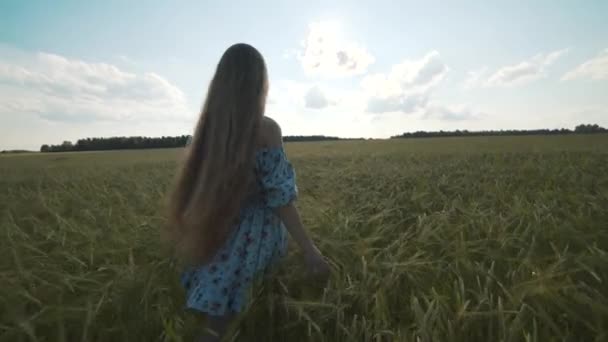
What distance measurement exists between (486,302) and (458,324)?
199mm

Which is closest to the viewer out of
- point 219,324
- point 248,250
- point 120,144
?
point 219,324

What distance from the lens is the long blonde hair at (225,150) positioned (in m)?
1.64

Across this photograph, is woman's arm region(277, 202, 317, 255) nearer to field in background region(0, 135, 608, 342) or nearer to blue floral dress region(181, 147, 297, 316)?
blue floral dress region(181, 147, 297, 316)

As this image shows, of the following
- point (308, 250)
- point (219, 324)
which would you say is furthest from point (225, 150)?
point (219, 324)

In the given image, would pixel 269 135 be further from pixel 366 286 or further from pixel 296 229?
pixel 366 286

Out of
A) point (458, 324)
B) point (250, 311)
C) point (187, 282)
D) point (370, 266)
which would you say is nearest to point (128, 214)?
point (187, 282)

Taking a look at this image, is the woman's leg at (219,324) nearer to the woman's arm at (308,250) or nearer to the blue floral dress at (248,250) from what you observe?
the blue floral dress at (248,250)

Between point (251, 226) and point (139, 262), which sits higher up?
point (251, 226)

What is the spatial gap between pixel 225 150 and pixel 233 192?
0.71 ft

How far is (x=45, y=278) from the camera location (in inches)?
74.8

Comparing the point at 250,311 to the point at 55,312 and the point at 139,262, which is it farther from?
the point at 139,262

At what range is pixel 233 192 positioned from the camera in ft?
5.43

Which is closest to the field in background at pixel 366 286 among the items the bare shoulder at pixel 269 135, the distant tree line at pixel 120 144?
the bare shoulder at pixel 269 135

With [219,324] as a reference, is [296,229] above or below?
above
